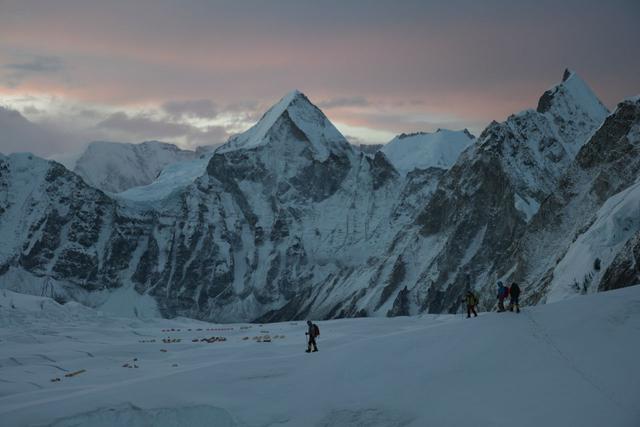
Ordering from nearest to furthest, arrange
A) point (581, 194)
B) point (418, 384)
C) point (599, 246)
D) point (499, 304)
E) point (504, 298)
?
1. point (418, 384)
2. point (499, 304)
3. point (504, 298)
4. point (599, 246)
5. point (581, 194)

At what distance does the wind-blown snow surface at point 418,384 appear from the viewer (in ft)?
74.9

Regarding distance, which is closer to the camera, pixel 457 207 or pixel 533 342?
pixel 533 342

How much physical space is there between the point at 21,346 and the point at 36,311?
31.5 meters

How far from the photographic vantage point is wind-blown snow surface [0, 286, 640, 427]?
2284cm

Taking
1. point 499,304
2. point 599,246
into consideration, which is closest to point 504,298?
point 499,304

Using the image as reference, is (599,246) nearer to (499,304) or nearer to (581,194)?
(499,304)

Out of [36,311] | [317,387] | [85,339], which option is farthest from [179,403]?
[36,311]

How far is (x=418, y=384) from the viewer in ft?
84.1

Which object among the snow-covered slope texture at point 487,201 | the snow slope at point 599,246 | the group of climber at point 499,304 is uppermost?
the snow-covered slope texture at point 487,201

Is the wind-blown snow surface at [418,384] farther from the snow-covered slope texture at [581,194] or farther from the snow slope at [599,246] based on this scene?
the snow-covered slope texture at [581,194]

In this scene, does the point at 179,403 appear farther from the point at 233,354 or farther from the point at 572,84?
the point at 572,84

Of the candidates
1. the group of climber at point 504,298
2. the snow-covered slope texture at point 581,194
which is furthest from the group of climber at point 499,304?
the snow-covered slope texture at point 581,194

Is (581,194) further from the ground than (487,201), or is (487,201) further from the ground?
(487,201)

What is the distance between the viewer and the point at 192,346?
51.0 metres
